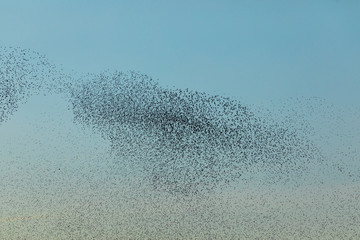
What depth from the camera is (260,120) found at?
74.5ft

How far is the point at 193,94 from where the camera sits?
22.5 meters

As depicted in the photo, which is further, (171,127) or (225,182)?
(171,127)

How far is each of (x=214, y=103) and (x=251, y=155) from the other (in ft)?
8.95

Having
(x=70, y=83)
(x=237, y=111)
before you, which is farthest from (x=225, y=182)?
(x=70, y=83)

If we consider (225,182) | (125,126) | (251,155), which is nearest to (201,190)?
(225,182)

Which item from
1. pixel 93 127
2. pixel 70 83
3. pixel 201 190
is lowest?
pixel 201 190

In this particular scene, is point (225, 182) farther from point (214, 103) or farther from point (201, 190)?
point (214, 103)

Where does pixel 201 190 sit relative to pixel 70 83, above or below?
below

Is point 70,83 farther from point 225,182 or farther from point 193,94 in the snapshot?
point 225,182

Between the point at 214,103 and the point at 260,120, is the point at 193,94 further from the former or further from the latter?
the point at 260,120

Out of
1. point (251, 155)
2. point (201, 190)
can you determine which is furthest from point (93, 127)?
point (251, 155)

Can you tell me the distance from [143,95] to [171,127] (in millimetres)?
1874

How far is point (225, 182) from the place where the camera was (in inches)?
858

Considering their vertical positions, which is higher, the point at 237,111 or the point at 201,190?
the point at 237,111
